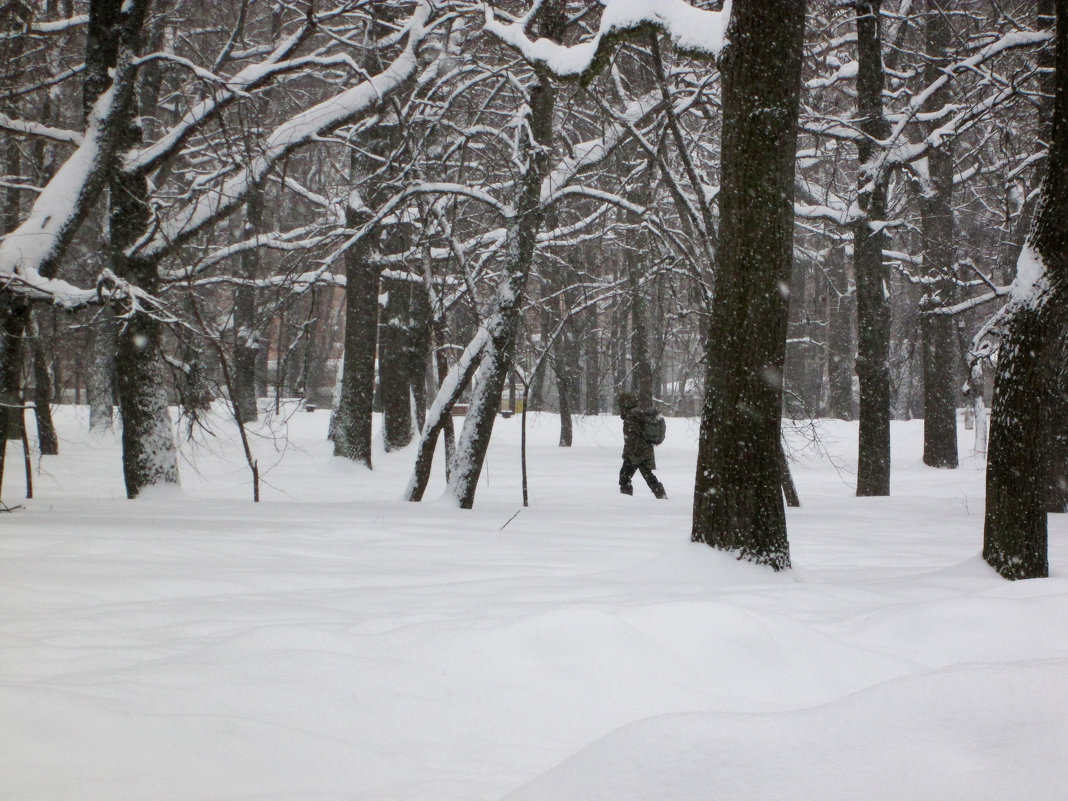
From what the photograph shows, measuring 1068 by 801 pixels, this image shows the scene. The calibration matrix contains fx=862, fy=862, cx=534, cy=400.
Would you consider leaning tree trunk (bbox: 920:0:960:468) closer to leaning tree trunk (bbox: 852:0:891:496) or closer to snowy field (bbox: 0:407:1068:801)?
leaning tree trunk (bbox: 852:0:891:496)

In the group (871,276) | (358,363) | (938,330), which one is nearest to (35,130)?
(358,363)

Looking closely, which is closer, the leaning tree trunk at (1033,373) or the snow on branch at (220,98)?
the leaning tree trunk at (1033,373)

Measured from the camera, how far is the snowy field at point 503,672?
2.24 meters

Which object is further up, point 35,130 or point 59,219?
point 35,130

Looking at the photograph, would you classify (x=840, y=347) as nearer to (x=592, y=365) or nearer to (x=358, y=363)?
(x=592, y=365)

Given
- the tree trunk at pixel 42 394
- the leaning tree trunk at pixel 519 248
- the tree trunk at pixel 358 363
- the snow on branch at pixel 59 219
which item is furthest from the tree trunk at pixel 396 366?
the snow on branch at pixel 59 219

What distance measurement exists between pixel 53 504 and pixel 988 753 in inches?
323

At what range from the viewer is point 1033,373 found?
472cm

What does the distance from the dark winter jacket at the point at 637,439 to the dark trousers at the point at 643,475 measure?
0.22ft

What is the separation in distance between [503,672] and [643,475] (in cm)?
845

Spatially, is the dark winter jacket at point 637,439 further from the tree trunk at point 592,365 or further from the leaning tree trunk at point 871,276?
the tree trunk at point 592,365

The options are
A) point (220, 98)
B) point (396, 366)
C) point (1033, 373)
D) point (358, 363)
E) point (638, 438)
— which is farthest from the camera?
point (396, 366)

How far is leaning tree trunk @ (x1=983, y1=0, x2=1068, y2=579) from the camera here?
4625mm

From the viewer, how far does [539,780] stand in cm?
227
